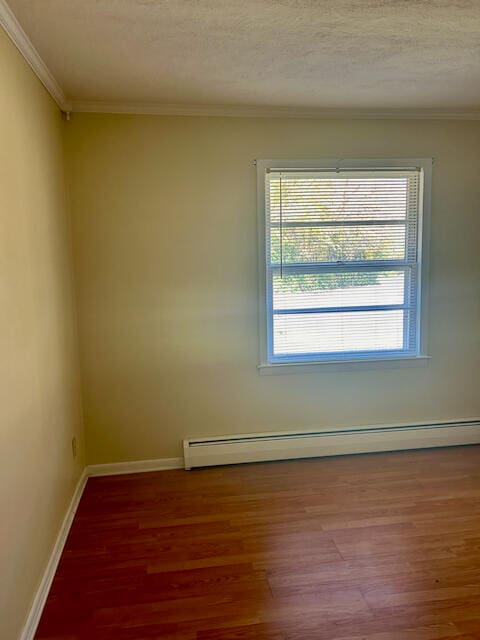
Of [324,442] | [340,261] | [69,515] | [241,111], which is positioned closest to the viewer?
[69,515]

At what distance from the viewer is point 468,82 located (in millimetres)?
2754

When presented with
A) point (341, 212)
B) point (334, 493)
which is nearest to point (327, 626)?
point (334, 493)

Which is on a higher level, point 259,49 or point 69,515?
point 259,49

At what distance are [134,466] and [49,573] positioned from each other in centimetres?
115

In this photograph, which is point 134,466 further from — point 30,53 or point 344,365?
point 30,53

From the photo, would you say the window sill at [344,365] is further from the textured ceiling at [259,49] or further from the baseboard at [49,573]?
the textured ceiling at [259,49]

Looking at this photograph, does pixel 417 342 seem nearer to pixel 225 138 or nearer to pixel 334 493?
pixel 334 493

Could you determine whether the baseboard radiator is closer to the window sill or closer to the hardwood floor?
the hardwood floor

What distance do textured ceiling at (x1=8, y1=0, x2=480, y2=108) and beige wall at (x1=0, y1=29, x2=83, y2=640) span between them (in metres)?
0.30

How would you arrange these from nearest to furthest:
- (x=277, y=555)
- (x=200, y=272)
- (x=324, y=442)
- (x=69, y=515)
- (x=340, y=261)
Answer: (x=277, y=555) → (x=69, y=515) → (x=200, y=272) → (x=340, y=261) → (x=324, y=442)

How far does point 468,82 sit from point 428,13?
→ 1066mm

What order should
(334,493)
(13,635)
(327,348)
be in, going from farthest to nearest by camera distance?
(327,348) → (334,493) → (13,635)

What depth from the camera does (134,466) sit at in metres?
3.34

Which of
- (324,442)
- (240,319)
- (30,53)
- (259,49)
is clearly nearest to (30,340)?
(30,53)
